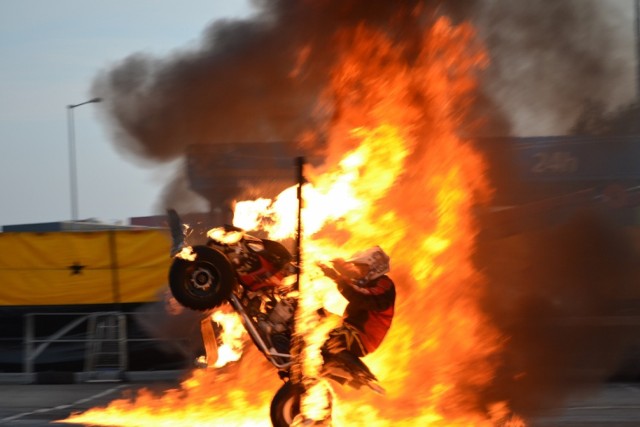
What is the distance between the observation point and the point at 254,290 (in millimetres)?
9336

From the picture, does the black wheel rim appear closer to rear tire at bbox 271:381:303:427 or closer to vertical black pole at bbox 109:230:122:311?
rear tire at bbox 271:381:303:427

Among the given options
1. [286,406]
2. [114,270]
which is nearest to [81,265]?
[114,270]

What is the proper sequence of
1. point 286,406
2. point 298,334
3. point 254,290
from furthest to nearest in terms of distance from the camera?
point 254,290 < point 298,334 < point 286,406

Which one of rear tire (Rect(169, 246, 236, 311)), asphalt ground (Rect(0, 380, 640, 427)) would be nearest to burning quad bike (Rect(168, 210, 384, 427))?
rear tire (Rect(169, 246, 236, 311))

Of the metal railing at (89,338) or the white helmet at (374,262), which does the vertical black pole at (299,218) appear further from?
the metal railing at (89,338)

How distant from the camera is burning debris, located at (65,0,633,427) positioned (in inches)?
385

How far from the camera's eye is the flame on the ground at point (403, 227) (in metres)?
9.77

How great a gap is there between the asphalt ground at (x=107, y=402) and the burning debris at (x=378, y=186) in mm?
885

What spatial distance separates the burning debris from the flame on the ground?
0.01 m

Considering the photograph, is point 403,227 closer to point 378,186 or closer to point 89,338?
point 378,186

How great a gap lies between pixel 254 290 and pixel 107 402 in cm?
563

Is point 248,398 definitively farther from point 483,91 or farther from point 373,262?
point 483,91

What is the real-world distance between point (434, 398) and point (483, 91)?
132 inches

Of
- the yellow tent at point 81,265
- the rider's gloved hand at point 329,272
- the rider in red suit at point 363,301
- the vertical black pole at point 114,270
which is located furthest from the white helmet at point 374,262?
the vertical black pole at point 114,270
